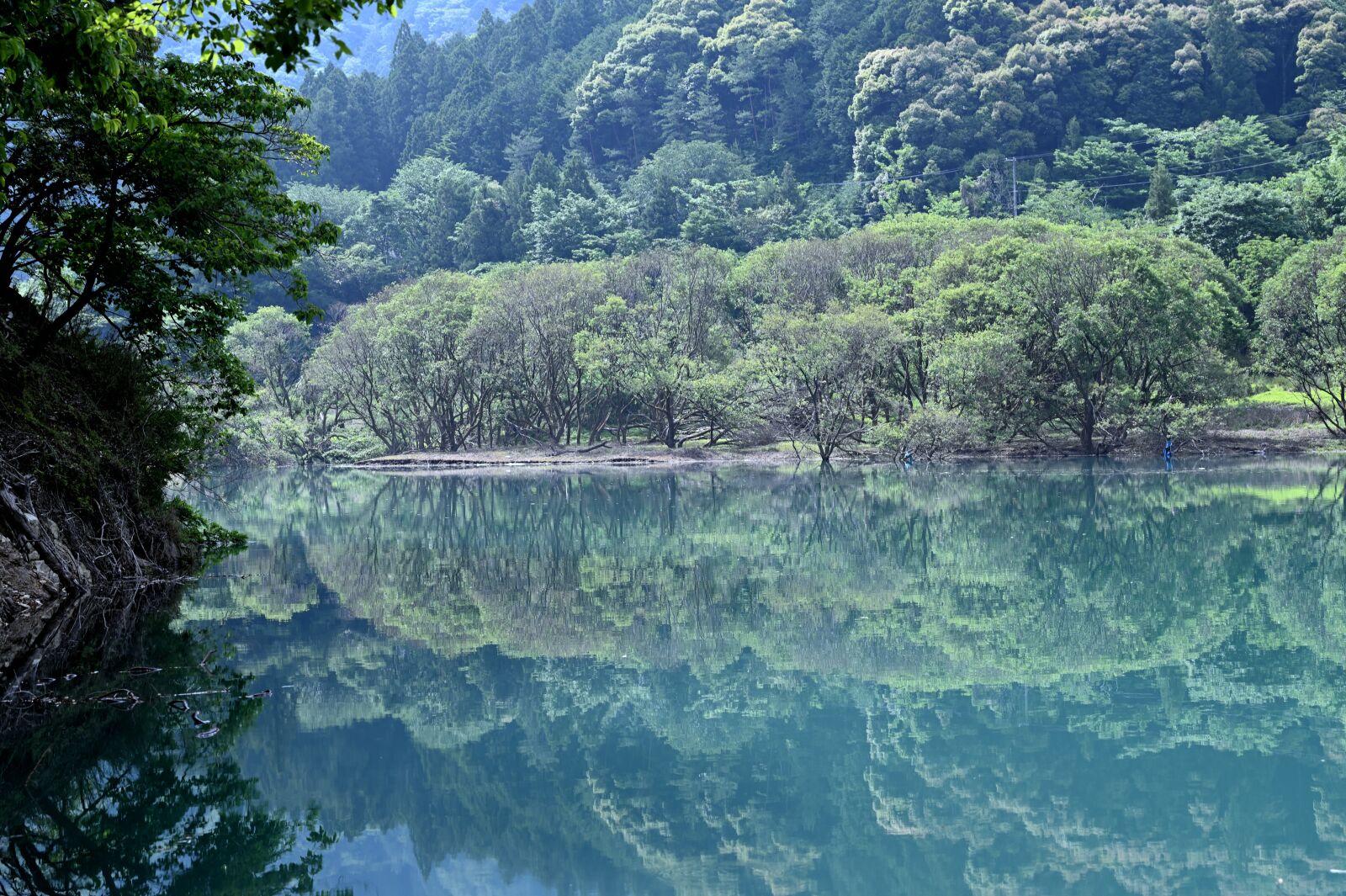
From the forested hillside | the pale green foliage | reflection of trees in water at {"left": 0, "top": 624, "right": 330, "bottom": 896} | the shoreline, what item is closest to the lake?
reflection of trees in water at {"left": 0, "top": 624, "right": 330, "bottom": 896}

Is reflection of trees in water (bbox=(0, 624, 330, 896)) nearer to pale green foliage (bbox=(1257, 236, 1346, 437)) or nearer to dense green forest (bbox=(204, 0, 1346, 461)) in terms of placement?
dense green forest (bbox=(204, 0, 1346, 461))

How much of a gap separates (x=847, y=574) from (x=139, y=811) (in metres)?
12.3

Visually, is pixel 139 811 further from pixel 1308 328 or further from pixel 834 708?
pixel 1308 328

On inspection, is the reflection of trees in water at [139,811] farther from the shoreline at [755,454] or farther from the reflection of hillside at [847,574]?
the shoreline at [755,454]

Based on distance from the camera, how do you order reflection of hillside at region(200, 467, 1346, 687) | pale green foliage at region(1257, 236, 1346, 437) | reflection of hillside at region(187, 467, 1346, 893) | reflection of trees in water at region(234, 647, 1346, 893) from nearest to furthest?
reflection of trees in water at region(234, 647, 1346, 893), reflection of hillside at region(187, 467, 1346, 893), reflection of hillside at region(200, 467, 1346, 687), pale green foliage at region(1257, 236, 1346, 437)

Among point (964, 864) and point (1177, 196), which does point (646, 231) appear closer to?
point (1177, 196)

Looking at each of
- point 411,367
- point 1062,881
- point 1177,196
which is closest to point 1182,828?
point 1062,881

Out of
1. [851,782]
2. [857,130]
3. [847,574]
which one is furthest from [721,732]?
[857,130]

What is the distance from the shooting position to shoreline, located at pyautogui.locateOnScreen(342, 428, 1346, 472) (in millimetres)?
44438

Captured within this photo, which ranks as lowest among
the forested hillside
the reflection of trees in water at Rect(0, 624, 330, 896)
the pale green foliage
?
the pale green foliage

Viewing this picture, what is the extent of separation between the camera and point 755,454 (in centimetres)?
5359

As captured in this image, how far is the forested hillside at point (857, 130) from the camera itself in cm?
7781

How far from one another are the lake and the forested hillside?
45958 millimetres

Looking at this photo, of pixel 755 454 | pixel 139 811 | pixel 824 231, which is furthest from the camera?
pixel 824 231
